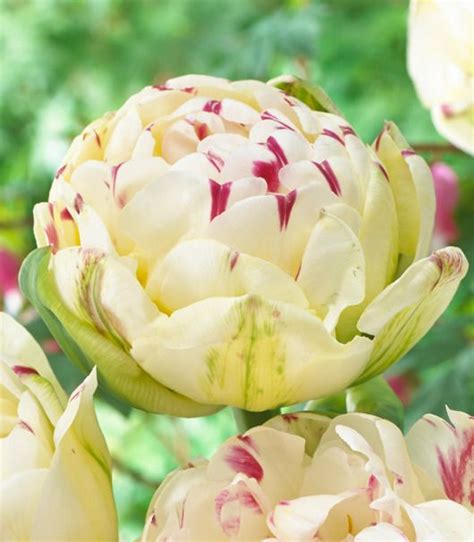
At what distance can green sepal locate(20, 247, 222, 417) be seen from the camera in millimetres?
206

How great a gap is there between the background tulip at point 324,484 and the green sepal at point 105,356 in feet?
0.06

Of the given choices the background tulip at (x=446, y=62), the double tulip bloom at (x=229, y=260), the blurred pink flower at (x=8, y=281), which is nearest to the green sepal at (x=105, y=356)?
the double tulip bloom at (x=229, y=260)

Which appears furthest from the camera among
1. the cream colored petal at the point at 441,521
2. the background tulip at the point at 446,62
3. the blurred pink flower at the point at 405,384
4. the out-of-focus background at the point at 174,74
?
the blurred pink flower at the point at 405,384

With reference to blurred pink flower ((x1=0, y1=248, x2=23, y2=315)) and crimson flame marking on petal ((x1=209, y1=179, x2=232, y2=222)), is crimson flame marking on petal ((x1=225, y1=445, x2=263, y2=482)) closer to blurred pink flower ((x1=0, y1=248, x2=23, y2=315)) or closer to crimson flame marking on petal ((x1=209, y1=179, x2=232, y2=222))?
crimson flame marking on petal ((x1=209, y1=179, x2=232, y2=222))

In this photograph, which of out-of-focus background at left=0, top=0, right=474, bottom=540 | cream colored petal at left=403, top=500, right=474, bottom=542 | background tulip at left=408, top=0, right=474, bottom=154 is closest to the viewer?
cream colored petal at left=403, top=500, right=474, bottom=542

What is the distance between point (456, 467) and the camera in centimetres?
19

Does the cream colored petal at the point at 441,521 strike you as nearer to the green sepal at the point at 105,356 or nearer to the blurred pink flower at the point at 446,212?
the green sepal at the point at 105,356

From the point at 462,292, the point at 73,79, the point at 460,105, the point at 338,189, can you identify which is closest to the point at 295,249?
the point at 338,189

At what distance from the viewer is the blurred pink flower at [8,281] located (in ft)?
1.87

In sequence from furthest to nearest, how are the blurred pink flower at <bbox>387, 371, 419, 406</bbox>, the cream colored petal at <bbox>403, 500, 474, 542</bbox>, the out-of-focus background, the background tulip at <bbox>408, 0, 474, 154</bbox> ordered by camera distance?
Answer: the blurred pink flower at <bbox>387, 371, 419, 406</bbox>, the out-of-focus background, the background tulip at <bbox>408, 0, 474, 154</bbox>, the cream colored petal at <bbox>403, 500, 474, 542</bbox>

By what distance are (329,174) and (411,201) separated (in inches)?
1.0

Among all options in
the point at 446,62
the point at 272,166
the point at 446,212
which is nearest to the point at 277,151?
the point at 272,166

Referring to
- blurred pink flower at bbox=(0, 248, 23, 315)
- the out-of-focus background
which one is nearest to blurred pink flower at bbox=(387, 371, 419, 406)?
the out-of-focus background

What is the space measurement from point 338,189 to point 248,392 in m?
0.04
